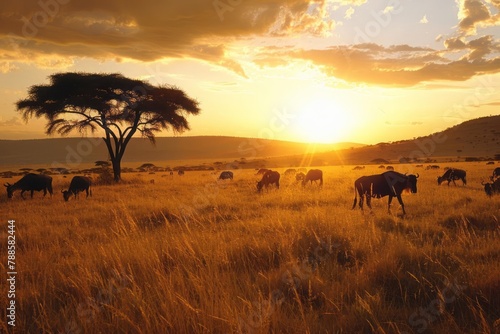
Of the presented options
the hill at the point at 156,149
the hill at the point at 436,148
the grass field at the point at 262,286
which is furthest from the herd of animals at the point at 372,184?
the hill at the point at 156,149

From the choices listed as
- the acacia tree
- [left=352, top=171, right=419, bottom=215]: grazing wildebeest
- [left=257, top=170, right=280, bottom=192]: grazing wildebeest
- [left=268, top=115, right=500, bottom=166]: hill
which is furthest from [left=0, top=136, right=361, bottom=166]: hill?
[left=352, top=171, right=419, bottom=215]: grazing wildebeest

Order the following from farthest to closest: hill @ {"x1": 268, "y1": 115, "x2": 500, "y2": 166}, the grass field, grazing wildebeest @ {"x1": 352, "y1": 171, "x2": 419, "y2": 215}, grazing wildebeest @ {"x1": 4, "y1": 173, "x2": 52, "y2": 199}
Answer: hill @ {"x1": 268, "y1": 115, "x2": 500, "y2": 166} < grazing wildebeest @ {"x1": 4, "y1": 173, "x2": 52, "y2": 199} < grazing wildebeest @ {"x1": 352, "y1": 171, "x2": 419, "y2": 215} < the grass field

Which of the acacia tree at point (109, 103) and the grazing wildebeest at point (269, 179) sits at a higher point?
the acacia tree at point (109, 103)

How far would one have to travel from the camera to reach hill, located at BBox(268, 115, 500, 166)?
82438mm

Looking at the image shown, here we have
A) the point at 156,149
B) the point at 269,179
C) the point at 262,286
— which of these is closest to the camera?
the point at 262,286

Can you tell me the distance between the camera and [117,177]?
2764 centimetres

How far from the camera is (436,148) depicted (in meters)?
93.4

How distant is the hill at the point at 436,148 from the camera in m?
82.4

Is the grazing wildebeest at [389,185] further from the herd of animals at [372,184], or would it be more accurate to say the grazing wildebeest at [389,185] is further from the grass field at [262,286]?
the grass field at [262,286]

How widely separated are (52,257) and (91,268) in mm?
1530

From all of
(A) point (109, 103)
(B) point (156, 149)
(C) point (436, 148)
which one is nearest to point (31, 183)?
(A) point (109, 103)

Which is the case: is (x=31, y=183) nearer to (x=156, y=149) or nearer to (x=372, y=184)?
(x=372, y=184)

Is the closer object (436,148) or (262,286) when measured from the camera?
(262,286)

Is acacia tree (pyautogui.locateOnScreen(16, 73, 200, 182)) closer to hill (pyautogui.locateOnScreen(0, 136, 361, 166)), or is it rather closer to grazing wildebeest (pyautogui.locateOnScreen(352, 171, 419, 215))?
grazing wildebeest (pyautogui.locateOnScreen(352, 171, 419, 215))
